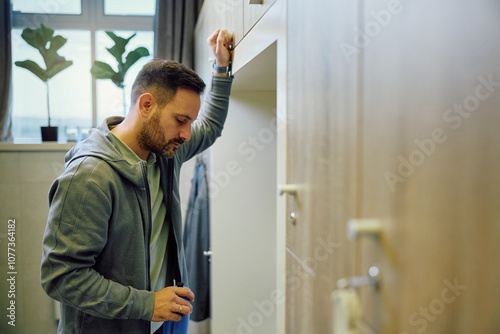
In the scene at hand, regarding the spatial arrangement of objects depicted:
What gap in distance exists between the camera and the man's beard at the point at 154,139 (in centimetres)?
122

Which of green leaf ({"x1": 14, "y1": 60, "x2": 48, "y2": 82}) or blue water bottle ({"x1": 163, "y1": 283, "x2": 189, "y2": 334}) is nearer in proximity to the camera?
blue water bottle ({"x1": 163, "y1": 283, "x2": 189, "y2": 334})

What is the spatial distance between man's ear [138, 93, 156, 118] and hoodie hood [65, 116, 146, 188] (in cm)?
11

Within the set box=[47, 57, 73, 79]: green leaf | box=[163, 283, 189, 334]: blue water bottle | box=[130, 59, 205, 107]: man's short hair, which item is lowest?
box=[163, 283, 189, 334]: blue water bottle

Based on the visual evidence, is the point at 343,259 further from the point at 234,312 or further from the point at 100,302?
the point at 234,312

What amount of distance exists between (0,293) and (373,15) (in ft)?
8.72

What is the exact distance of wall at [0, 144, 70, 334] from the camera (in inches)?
95.6

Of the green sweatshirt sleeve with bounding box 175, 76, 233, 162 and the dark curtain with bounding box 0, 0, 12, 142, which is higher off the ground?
the dark curtain with bounding box 0, 0, 12, 142

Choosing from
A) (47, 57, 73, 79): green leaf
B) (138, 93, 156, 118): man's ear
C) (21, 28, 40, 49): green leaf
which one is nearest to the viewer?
(138, 93, 156, 118): man's ear

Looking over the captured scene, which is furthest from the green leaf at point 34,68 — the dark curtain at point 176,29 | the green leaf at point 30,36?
the dark curtain at point 176,29

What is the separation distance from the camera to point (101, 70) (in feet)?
8.58

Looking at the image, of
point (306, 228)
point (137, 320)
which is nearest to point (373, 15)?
point (306, 228)

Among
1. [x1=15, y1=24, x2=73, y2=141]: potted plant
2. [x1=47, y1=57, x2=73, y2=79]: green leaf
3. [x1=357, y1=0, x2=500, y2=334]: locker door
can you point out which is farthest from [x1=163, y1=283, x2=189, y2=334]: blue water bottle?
[x1=47, y1=57, x2=73, y2=79]: green leaf

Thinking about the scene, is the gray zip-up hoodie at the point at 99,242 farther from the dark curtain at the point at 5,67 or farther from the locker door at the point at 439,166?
the dark curtain at the point at 5,67

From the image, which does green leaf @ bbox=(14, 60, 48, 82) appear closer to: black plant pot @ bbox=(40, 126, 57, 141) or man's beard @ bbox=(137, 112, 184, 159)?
black plant pot @ bbox=(40, 126, 57, 141)
